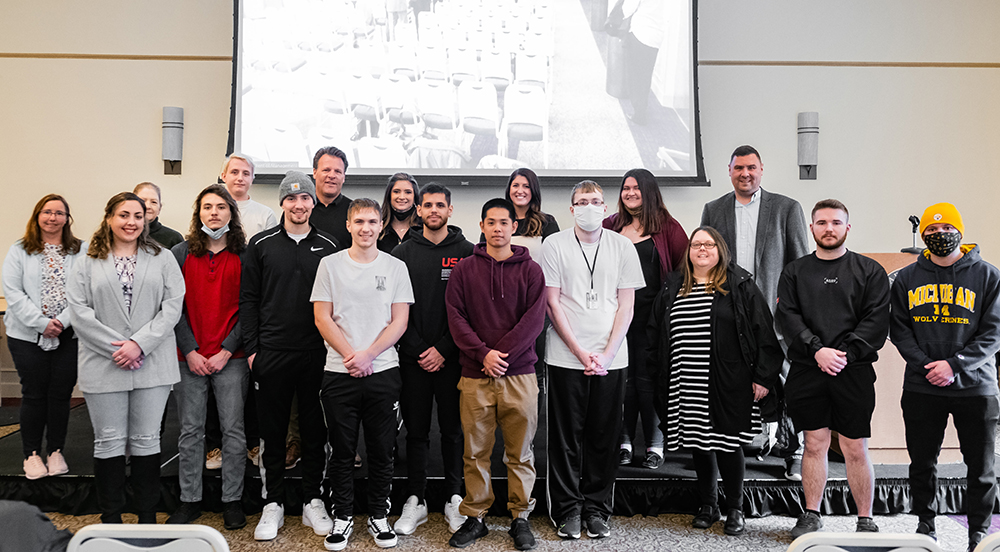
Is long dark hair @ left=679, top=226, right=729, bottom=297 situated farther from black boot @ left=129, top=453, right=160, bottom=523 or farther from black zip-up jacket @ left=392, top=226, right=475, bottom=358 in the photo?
black boot @ left=129, top=453, right=160, bottom=523

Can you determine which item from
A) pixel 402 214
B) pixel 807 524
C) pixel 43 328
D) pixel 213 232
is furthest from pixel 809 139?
pixel 43 328

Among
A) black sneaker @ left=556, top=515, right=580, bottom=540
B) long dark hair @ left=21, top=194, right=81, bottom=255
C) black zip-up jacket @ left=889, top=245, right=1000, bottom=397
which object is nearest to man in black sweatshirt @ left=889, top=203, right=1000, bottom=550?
black zip-up jacket @ left=889, top=245, right=1000, bottom=397

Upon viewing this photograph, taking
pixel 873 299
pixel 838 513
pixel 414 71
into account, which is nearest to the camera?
pixel 873 299

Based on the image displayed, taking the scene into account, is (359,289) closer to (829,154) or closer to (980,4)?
(829,154)

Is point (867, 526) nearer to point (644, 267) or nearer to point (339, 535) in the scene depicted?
point (644, 267)

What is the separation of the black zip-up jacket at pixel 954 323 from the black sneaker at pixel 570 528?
1.60 meters

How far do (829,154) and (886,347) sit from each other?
2.40 meters

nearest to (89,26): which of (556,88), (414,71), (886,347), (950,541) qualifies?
(414,71)

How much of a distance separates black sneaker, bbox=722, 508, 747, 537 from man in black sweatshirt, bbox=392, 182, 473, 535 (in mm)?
1230

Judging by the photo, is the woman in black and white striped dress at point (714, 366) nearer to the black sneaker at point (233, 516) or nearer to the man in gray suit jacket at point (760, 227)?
the man in gray suit jacket at point (760, 227)

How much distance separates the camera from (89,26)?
4887 millimetres

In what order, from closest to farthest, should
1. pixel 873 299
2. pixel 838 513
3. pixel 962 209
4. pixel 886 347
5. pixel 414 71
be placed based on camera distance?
pixel 873 299, pixel 838 513, pixel 886 347, pixel 414 71, pixel 962 209

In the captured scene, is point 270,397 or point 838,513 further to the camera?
point 838,513

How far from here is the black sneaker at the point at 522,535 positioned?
2621 mm
